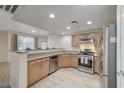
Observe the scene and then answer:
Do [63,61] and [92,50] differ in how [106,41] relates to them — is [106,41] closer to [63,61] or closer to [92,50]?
[92,50]

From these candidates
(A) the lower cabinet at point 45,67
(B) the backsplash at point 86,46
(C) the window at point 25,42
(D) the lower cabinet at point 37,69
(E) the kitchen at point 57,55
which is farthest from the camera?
(C) the window at point 25,42

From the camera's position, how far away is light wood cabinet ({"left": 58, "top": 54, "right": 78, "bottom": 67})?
573cm

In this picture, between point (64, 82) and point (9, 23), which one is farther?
point (9, 23)

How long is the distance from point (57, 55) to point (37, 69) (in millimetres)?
2108

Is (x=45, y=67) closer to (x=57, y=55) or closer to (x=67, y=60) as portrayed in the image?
(x=57, y=55)

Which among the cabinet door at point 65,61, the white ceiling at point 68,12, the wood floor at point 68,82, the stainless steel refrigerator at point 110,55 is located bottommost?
the wood floor at point 68,82

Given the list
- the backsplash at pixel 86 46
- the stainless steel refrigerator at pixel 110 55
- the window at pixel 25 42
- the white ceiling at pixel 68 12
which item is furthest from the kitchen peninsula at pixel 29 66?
the window at pixel 25 42

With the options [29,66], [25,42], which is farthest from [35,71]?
[25,42]

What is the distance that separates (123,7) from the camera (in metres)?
1.25

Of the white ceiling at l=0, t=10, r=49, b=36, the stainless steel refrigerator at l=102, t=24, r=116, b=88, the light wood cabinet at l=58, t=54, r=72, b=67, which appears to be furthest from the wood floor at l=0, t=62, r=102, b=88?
the white ceiling at l=0, t=10, r=49, b=36

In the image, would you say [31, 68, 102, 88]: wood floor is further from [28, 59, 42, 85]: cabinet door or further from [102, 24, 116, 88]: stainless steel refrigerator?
[102, 24, 116, 88]: stainless steel refrigerator

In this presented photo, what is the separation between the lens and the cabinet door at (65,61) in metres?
5.77

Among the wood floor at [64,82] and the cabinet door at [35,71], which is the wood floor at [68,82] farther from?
the cabinet door at [35,71]

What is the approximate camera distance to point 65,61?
19.3 feet
